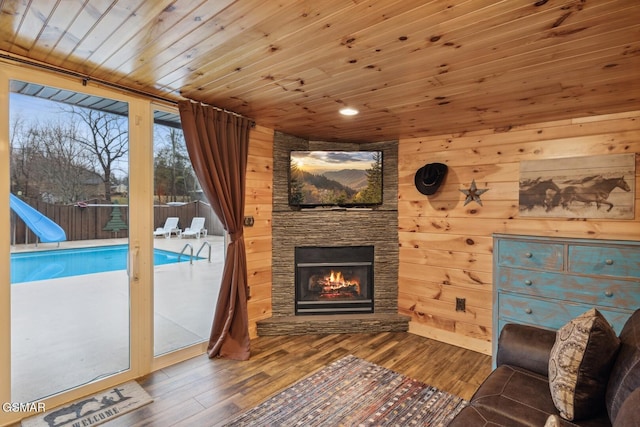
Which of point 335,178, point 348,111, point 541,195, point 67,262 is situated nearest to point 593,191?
point 541,195

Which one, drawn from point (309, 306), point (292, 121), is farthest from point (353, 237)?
point (292, 121)

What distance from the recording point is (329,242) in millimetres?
3568

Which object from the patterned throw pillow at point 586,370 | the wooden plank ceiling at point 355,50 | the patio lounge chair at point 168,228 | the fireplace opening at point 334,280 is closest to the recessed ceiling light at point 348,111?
the wooden plank ceiling at point 355,50

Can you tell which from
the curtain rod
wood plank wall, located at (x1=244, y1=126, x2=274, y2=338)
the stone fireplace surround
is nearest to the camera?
the curtain rod

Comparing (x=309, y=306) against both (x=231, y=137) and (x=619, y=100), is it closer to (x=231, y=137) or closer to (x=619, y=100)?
(x=231, y=137)

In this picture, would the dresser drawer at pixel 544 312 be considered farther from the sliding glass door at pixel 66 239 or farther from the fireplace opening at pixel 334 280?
the sliding glass door at pixel 66 239

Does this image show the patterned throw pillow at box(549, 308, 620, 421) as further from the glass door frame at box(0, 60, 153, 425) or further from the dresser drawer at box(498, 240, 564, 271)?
the glass door frame at box(0, 60, 153, 425)

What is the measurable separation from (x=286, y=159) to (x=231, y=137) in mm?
789

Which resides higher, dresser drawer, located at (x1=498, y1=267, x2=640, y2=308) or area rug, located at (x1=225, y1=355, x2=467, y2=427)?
dresser drawer, located at (x1=498, y1=267, x2=640, y2=308)

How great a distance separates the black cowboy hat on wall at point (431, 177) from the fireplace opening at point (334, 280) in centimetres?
90

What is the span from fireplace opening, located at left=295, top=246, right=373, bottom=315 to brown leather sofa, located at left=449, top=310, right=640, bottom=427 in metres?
1.84

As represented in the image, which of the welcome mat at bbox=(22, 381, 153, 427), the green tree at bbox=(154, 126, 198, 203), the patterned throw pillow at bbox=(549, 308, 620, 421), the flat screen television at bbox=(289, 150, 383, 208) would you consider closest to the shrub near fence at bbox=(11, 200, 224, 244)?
the green tree at bbox=(154, 126, 198, 203)

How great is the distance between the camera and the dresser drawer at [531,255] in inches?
95.9

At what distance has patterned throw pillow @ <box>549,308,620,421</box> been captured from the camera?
1.33 meters
